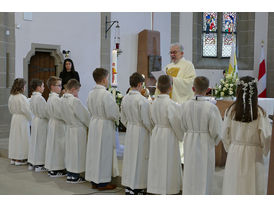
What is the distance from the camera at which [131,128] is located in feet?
16.6

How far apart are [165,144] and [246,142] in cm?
107

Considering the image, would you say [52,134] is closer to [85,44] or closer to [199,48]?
[85,44]

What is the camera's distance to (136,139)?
16.3 ft

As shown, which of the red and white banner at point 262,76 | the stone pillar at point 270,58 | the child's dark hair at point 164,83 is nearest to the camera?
the child's dark hair at point 164,83

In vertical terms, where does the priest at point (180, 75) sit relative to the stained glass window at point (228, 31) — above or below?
below

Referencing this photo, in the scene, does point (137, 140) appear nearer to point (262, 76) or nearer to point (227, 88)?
point (227, 88)

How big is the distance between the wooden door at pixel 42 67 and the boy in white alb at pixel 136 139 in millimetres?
6487

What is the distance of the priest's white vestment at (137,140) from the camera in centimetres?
489

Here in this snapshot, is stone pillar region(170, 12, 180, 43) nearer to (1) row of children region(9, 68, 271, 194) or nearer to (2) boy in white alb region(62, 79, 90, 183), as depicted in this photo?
(1) row of children region(9, 68, 271, 194)

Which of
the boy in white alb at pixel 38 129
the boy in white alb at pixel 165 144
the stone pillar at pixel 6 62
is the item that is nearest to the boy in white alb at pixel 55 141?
the boy in white alb at pixel 38 129

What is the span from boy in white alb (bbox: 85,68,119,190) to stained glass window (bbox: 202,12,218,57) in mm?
8814

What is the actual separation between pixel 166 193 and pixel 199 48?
9.46 metres

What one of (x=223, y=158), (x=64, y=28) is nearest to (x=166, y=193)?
(x=223, y=158)

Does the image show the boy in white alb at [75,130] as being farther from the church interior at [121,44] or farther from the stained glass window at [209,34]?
the stained glass window at [209,34]
